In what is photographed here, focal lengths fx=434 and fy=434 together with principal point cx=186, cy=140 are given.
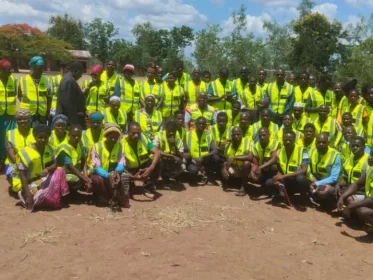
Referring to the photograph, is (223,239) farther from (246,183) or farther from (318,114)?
(318,114)

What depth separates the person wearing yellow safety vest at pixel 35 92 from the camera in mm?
7352

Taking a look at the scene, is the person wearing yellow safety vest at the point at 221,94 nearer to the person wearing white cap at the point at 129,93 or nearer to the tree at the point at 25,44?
the person wearing white cap at the point at 129,93

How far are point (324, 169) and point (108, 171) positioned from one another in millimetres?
3175

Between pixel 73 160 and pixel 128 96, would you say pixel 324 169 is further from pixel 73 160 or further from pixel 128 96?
pixel 128 96

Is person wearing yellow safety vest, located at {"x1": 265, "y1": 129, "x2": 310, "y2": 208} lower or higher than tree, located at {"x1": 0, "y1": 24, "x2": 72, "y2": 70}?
lower

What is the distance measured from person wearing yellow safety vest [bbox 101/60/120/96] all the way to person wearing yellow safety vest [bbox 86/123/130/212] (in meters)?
1.99

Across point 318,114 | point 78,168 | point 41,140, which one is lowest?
point 78,168

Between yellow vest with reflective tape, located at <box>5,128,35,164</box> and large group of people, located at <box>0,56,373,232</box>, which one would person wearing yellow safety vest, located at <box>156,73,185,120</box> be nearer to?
large group of people, located at <box>0,56,373,232</box>

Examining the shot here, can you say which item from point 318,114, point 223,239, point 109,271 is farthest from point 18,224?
point 318,114

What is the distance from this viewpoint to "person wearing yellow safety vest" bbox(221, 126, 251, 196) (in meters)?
7.07

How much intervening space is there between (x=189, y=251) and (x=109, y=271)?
0.94 meters

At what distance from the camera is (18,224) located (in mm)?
5293

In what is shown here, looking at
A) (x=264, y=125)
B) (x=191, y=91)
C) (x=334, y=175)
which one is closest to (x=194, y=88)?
(x=191, y=91)

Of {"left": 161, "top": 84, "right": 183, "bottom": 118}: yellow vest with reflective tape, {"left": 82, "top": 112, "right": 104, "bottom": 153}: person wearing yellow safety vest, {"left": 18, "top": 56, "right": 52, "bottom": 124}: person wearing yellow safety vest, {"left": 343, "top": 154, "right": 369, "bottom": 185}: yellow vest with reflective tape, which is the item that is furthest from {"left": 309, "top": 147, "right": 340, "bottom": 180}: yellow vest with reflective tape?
{"left": 18, "top": 56, "right": 52, "bottom": 124}: person wearing yellow safety vest
